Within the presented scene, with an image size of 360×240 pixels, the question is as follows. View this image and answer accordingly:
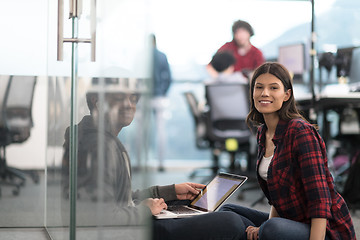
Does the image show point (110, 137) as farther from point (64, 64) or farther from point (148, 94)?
point (64, 64)

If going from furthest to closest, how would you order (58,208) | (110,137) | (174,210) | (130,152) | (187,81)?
(187,81), (58,208), (174,210), (110,137), (130,152)

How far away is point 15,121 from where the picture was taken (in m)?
3.71

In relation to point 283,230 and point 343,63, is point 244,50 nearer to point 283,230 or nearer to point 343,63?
point 343,63

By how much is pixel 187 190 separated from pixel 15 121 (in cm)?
209

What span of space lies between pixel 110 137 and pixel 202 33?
5.04 m

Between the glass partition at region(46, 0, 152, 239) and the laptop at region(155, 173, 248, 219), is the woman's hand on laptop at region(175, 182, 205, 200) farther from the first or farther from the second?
the glass partition at region(46, 0, 152, 239)

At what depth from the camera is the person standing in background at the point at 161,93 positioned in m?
4.92

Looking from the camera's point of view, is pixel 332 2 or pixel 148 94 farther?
pixel 332 2

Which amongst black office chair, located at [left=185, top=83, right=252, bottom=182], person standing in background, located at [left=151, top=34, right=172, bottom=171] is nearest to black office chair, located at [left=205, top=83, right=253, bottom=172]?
black office chair, located at [left=185, top=83, right=252, bottom=182]

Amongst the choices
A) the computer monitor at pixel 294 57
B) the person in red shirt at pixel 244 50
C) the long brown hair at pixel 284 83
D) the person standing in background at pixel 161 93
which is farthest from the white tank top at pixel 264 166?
the person in red shirt at pixel 244 50

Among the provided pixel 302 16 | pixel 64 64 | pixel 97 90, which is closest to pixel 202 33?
pixel 302 16

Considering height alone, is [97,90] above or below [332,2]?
below

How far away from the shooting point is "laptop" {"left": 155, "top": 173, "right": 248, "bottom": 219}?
1811 mm

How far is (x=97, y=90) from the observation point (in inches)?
64.7
